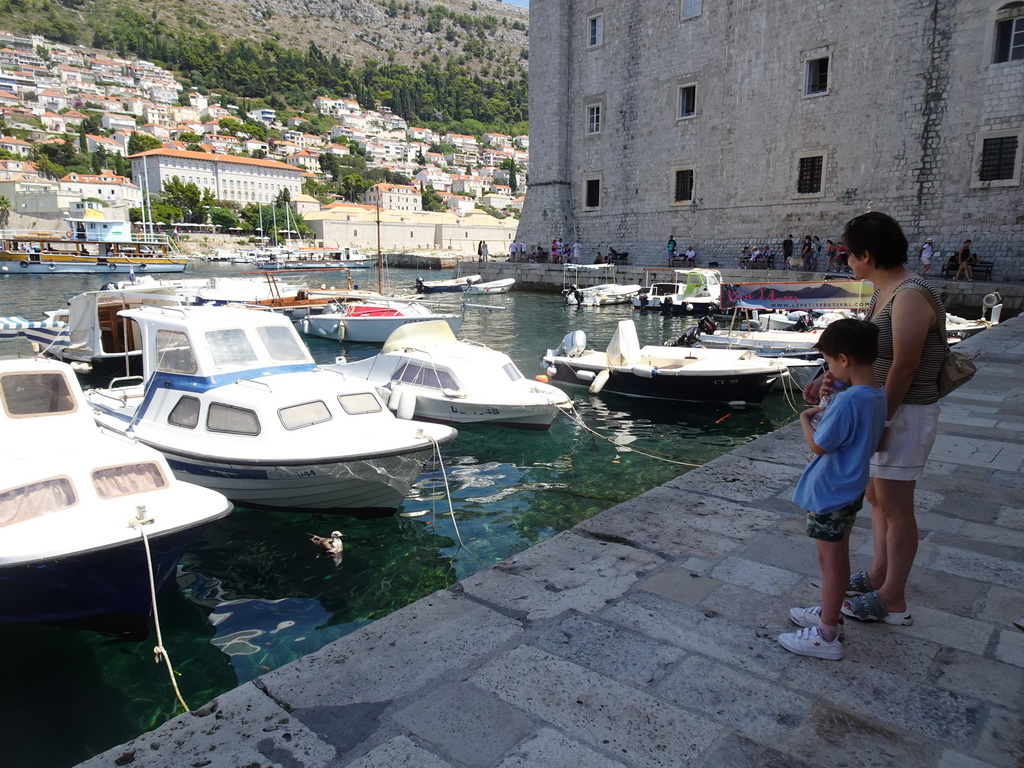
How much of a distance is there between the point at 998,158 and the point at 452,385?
2200 centimetres

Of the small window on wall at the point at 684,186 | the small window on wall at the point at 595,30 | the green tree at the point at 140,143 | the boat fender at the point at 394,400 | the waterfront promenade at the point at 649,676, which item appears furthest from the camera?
the green tree at the point at 140,143

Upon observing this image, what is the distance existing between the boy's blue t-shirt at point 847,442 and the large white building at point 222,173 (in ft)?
369

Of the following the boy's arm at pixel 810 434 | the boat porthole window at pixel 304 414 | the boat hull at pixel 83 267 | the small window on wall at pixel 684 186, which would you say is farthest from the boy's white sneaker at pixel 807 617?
the boat hull at pixel 83 267

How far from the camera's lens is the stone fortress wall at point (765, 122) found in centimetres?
2288

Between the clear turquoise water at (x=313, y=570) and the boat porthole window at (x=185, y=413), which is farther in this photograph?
the boat porthole window at (x=185, y=413)

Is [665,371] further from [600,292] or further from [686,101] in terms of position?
[686,101]

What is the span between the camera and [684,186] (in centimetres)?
3175

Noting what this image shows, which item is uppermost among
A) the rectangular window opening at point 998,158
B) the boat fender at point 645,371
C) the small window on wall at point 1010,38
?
the small window on wall at point 1010,38

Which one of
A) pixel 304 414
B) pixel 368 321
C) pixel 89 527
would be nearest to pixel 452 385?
pixel 304 414

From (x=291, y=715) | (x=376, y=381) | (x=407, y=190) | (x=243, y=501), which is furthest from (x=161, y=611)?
(x=407, y=190)

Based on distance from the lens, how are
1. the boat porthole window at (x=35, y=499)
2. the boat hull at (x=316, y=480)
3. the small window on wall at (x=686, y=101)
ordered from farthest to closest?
1. the small window on wall at (x=686, y=101)
2. the boat hull at (x=316, y=480)
3. the boat porthole window at (x=35, y=499)

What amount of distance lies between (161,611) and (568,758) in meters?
4.19

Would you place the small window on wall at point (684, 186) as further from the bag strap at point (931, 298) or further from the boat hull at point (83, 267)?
the boat hull at point (83, 267)

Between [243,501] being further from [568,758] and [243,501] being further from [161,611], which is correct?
[568,758]
